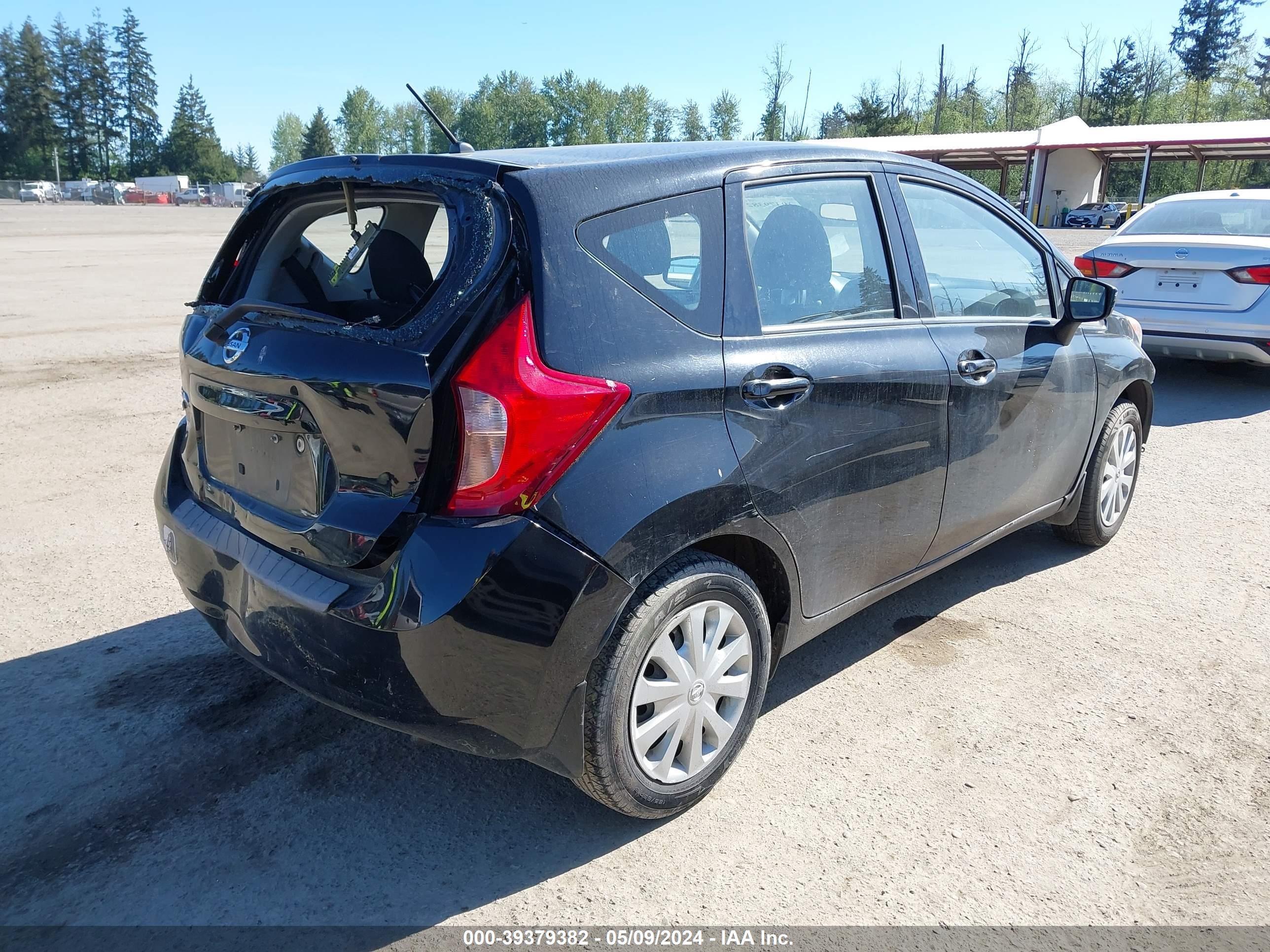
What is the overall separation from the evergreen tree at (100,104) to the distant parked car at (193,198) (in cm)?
3433

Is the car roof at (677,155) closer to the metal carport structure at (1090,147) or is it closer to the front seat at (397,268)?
the front seat at (397,268)

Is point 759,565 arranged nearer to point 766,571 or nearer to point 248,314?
point 766,571

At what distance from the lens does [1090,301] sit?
155 inches

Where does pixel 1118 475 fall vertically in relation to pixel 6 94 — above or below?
below

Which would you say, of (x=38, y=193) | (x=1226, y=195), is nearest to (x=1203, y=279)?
(x=1226, y=195)

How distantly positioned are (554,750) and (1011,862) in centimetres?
126

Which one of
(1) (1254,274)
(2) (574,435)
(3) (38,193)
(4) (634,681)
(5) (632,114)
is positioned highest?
(5) (632,114)

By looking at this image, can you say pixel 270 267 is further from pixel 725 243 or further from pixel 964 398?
pixel 964 398

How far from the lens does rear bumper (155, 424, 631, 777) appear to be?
219 cm

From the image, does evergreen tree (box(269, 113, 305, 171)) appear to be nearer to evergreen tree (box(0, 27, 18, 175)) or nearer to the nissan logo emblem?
evergreen tree (box(0, 27, 18, 175))

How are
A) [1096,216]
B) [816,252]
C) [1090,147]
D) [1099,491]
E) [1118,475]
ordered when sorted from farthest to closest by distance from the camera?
1. [1096,216]
2. [1090,147]
3. [1118,475]
4. [1099,491]
5. [816,252]

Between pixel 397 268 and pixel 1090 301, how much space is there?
276 centimetres

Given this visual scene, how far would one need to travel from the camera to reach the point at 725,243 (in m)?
2.73

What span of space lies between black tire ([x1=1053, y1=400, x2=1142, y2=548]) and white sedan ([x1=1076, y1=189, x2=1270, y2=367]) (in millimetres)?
3494
